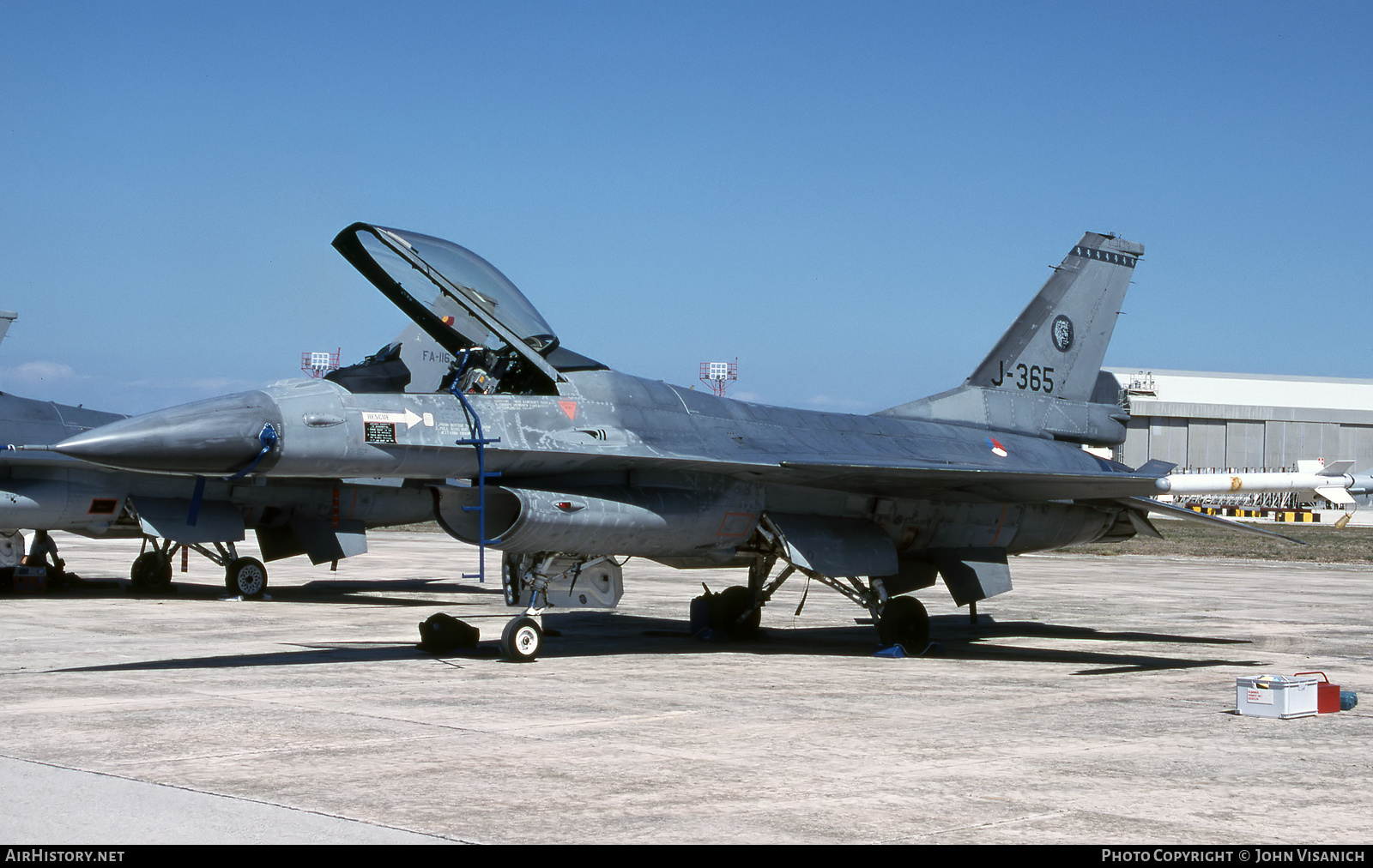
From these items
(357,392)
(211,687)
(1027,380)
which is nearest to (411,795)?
(211,687)

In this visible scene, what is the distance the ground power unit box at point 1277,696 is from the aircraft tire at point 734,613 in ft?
19.8

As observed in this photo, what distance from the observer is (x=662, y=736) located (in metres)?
7.56

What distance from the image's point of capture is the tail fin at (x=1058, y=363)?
15297mm

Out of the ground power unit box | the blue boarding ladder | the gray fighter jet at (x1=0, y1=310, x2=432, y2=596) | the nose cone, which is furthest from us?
the gray fighter jet at (x1=0, y1=310, x2=432, y2=596)

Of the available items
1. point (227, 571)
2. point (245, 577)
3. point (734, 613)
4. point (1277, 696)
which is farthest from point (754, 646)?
point (227, 571)

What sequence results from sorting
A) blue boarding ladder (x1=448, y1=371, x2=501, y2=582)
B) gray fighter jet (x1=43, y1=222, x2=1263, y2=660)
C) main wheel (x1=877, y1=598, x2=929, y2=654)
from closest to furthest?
gray fighter jet (x1=43, y1=222, x2=1263, y2=660), blue boarding ladder (x1=448, y1=371, x2=501, y2=582), main wheel (x1=877, y1=598, x2=929, y2=654)

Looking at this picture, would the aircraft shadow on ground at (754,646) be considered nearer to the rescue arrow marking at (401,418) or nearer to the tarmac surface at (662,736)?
the tarmac surface at (662,736)

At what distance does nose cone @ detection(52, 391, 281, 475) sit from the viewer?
891 centimetres

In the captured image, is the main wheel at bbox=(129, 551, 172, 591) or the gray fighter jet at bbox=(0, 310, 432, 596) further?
the main wheel at bbox=(129, 551, 172, 591)

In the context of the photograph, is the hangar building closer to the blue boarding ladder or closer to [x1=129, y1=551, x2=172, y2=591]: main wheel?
[x1=129, y1=551, x2=172, y2=591]: main wheel

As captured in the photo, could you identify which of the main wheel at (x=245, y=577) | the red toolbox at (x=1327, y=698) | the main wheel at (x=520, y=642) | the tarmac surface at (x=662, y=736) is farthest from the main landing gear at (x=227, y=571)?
the red toolbox at (x=1327, y=698)

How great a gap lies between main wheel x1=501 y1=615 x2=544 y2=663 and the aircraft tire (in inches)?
122

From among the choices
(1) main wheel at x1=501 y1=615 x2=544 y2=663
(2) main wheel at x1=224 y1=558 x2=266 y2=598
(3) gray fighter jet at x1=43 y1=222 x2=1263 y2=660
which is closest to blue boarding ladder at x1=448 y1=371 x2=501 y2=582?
(3) gray fighter jet at x1=43 y1=222 x2=1263 y2=660

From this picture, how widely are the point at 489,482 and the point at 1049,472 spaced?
4851mm
